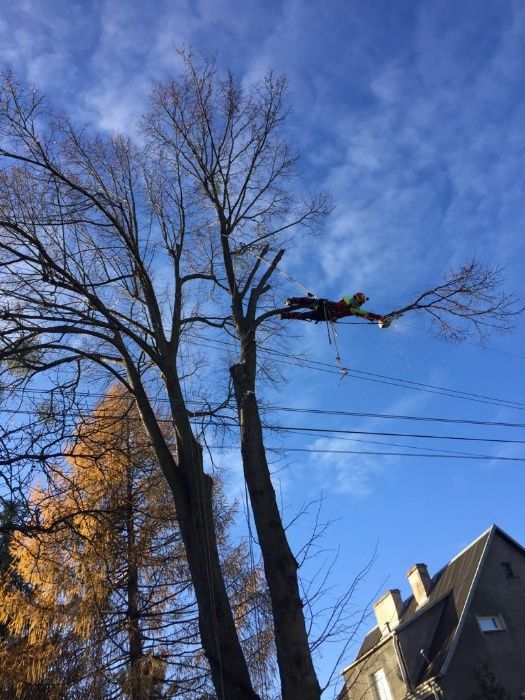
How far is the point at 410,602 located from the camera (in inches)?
758

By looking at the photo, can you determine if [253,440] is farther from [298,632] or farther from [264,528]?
[298,632]

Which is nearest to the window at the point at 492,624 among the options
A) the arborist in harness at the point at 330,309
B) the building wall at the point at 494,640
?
the building wall at the point at 494,640

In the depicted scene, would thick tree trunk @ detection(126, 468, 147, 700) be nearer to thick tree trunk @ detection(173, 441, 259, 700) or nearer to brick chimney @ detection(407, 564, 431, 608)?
thick tree trunk @ detection(173, 441, 259, 700)

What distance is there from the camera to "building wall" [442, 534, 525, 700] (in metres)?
13.8

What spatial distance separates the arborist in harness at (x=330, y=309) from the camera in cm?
678

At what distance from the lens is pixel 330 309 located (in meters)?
6.79

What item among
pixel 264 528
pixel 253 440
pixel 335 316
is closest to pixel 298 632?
pixel 264 528

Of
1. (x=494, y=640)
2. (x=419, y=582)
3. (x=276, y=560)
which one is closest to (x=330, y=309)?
(x=276, y=560)

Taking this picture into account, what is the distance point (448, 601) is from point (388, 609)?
3469mm

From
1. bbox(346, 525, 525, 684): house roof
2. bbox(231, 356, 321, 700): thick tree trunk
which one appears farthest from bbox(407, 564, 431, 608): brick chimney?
bbox(231, 356, 321, 700): thick tree trunk

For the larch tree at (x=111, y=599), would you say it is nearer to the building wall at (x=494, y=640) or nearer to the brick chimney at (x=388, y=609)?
the building wall at (x=494, y=640)

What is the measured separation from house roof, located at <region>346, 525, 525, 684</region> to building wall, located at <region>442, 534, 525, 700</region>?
0.81 ft

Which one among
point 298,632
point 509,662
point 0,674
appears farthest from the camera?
point 509,662

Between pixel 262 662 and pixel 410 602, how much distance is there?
532 inches
